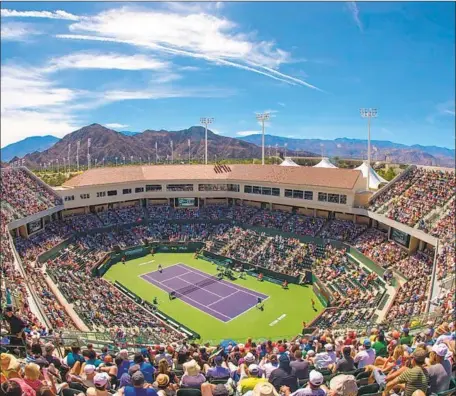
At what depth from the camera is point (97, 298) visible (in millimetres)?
27812

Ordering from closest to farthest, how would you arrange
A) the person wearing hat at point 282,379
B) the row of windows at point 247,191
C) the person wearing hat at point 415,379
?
the person wearing hat at point 415,379, the person wearing hat at point 282,379, the row of windows at point 247,191

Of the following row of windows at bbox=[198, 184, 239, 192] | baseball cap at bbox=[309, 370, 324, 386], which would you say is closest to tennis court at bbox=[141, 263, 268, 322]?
row of windows at bbox=[198, 184, 239, 192]

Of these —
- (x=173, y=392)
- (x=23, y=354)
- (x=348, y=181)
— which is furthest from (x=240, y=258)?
(x=173, y=392)

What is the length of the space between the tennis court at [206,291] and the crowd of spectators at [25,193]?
46.5 ft

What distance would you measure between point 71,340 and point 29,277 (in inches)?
570

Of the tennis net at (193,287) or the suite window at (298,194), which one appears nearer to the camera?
the tennis net at (193,287)

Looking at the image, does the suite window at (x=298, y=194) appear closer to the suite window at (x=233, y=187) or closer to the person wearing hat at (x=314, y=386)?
the suite window at (x=233, y=187)

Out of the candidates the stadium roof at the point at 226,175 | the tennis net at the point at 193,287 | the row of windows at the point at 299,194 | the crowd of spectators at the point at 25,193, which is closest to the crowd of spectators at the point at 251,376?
the tennis net at the point at 193,287

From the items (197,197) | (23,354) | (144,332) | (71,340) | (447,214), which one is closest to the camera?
(23,354)

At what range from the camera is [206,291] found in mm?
32438

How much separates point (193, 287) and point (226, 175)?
67.6ft

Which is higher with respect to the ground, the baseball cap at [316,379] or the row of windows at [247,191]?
the row of windows at [247,191]

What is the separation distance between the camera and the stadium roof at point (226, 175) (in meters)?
42.0

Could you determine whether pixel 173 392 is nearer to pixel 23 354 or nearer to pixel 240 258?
pixel 23 354
